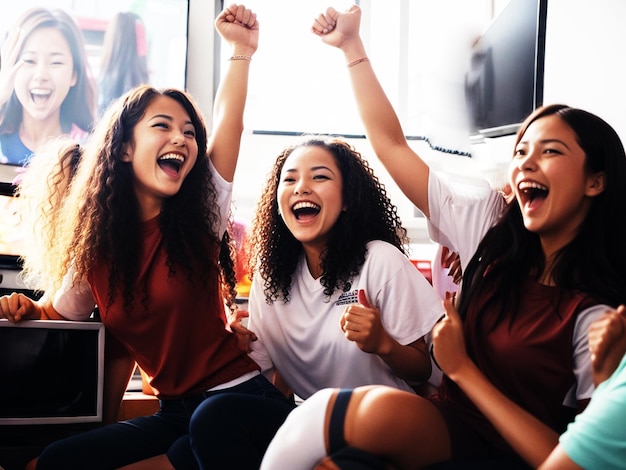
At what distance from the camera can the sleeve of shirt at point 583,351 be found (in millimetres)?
995

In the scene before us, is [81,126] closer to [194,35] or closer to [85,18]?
[85,18]

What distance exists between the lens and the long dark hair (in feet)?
3.56

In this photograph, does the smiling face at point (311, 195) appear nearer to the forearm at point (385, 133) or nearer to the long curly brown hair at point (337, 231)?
the long curly brown hair at point (337, 231)

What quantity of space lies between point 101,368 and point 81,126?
41.3 inches

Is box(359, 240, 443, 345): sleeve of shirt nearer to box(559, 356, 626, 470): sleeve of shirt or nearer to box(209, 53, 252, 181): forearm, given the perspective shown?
box(209, 53, 252, 181): forearm

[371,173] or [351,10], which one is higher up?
[351,10]

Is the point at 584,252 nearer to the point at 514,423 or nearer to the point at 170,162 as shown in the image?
the point at 514,423

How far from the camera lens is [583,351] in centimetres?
101

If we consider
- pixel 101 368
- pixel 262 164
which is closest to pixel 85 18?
pixel 262 164

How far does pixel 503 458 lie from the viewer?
0.99 metres

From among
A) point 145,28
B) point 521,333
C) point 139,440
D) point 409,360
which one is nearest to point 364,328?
point 409,360

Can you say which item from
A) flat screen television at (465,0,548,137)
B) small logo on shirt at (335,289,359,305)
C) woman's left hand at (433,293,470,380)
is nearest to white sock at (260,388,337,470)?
woman's left hand at (433,293,470,380)

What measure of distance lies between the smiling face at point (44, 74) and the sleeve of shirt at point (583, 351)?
1.71 meters

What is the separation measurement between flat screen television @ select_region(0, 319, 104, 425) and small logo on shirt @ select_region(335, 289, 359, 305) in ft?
1.52
